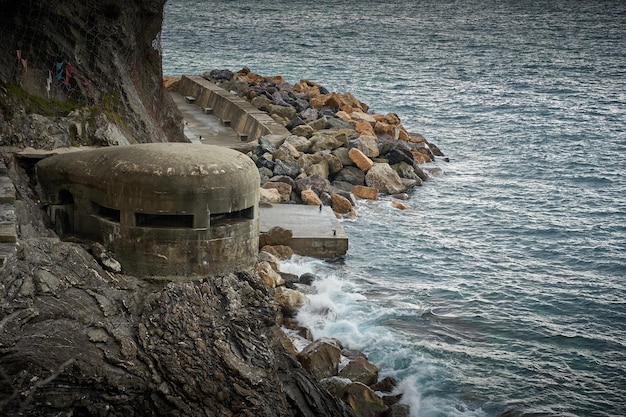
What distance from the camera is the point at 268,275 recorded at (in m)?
22.1

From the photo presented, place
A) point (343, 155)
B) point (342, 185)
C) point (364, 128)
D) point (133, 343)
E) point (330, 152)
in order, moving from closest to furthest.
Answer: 1. point (133, 343)
2. point (342, 185)
3. point (343, 155)
4. point (330, 152)
5. point (364, 128)

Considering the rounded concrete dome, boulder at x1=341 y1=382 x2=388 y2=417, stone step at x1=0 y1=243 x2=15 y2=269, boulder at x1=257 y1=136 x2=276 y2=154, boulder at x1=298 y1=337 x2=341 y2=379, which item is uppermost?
the rounded concrete dome

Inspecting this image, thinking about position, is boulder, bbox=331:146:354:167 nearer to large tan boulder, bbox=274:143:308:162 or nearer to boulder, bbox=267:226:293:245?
large tan boulder, bbox=274:143:308:162

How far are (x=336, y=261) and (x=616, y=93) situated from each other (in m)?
45.6

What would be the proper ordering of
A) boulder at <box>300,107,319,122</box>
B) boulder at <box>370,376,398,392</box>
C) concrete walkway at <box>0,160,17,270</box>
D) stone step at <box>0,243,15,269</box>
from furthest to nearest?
boulder at <box>300,107,319,122</box> → boulder at <box>370,376,398,392</box> → concrete walkway at <box>0,160,17,270</box> → stone step at <box>0,243,15,269</box>

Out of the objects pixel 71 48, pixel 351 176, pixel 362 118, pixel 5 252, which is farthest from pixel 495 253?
pixel 5 252

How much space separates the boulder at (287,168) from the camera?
102ft

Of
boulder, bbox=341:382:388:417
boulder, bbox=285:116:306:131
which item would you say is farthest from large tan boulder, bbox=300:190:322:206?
boulder, bbox=341:382:388:417

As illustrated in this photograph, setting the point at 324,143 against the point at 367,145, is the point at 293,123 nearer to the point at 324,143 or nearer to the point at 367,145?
the point at 324,143

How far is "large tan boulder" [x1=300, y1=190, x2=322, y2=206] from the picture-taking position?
29000 mm

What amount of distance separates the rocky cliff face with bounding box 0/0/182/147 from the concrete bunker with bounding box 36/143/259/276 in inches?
121

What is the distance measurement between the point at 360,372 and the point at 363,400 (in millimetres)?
1208

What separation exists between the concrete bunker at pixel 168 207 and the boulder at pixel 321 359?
2981 millimetres

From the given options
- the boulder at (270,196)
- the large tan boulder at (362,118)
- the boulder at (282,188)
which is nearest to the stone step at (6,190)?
the boulder at (270,196)
